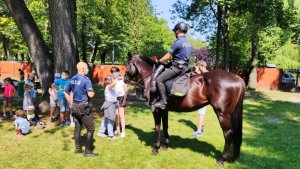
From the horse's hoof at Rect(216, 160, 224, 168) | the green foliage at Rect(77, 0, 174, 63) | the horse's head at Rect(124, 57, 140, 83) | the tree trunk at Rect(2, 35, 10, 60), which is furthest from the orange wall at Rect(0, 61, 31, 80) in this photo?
the horse's hoof at Rect(216, 160, 224, 168)

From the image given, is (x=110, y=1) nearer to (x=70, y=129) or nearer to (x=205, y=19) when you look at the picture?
(x=205, y=19)

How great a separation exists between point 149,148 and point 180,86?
83.8 inches

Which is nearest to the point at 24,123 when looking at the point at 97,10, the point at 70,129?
the point at 70,129

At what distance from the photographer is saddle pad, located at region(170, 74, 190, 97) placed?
23.9 ft

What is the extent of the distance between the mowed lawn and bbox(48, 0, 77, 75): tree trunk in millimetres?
2611

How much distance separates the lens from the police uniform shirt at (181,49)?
23.8 ft

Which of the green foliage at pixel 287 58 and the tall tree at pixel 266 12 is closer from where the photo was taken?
the tall tree at pixel 266 12

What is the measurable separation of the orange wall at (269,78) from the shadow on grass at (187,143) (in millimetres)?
20977

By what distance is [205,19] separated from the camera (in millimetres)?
29344

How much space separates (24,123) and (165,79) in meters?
4.92

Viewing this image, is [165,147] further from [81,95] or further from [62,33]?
[62,33]

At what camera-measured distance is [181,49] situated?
7.29 m

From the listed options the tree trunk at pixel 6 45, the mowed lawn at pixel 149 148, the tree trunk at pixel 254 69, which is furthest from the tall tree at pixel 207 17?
the tree trunk at pixel 6 45

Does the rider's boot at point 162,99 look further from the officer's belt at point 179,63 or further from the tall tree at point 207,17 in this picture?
the tall tree at point 207,17
